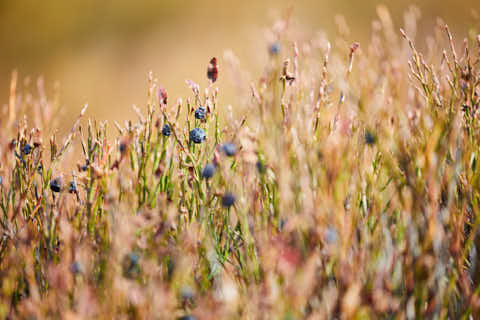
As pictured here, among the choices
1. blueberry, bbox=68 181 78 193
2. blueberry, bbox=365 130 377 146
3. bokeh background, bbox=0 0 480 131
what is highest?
bokeh background, bbox=0 0 480 131

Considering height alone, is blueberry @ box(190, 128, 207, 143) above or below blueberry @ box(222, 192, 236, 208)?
above

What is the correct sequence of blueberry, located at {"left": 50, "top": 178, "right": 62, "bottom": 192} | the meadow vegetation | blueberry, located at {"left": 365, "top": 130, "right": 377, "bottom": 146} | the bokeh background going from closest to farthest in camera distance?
the meadow vegetation, blueberry, located at {"left": 365, "top": 130, "right": 377, "bottom": 146}, blueberry, located at {"left": 50, "top": 178, "right": 62, "bottom": 192}, the bokeh background

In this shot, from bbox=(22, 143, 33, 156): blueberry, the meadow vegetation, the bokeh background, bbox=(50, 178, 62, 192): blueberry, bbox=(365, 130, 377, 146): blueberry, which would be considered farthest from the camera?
the bokeh background

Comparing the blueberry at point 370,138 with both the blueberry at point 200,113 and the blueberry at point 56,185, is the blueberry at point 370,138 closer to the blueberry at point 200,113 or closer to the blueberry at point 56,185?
the blueberry at point 200,113

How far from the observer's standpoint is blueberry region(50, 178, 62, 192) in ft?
4.11

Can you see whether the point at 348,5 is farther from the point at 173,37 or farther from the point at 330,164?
the point at 330,164

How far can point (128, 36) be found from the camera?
28.2ft

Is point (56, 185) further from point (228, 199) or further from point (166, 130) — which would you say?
point (228, 199)

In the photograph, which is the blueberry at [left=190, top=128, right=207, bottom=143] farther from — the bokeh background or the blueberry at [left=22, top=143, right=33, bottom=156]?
the bokeh background

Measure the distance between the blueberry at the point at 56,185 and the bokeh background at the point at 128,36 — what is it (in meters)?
6.38

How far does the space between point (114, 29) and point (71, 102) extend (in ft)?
6.13

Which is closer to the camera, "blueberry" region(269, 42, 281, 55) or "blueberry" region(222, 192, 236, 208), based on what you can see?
"blueberry" region(269, 42, 281, 55)

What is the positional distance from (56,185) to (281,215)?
71 cm

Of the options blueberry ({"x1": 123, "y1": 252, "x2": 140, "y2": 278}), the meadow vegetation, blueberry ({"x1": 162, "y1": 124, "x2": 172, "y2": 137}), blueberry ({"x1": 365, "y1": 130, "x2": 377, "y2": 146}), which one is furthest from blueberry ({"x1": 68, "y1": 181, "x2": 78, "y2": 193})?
blueberry ({"x1": 365, "y1": 130, "x2": 377, "y2": 146})
